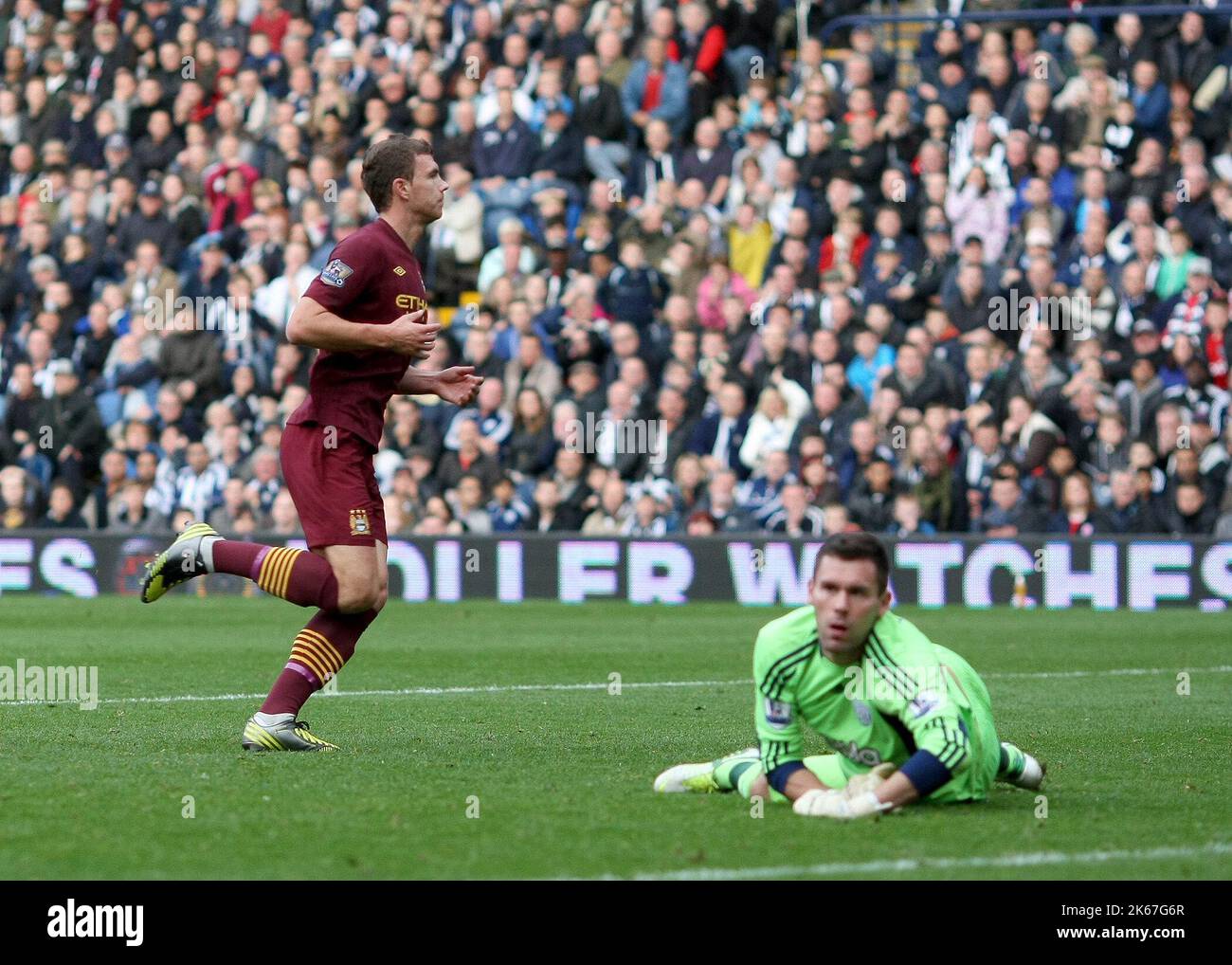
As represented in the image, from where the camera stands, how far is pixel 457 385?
27.0 ft

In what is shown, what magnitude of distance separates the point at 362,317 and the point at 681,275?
1225 cm

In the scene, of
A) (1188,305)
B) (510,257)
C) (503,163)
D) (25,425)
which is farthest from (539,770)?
(25,425)

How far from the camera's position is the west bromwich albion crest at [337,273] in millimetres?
7941

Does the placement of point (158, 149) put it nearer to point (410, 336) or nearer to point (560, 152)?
point (560, 152)

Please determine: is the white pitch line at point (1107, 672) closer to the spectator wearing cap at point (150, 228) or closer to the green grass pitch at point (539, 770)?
the green grass pitch at point (539, 770)

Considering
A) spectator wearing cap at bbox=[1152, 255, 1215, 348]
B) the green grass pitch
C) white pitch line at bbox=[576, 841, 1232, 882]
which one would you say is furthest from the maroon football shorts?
spectator wearing cap at bbox=[1152, 255, 1215, 348]

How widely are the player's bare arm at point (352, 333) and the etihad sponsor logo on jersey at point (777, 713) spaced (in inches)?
81.6

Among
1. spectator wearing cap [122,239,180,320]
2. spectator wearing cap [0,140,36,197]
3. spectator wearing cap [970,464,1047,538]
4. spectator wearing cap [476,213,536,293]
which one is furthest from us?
spectator wearing cap [0,140,36,197]

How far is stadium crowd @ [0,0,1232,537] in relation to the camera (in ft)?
59.6

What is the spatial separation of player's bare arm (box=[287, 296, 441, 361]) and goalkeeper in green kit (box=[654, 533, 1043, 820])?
1994 mm

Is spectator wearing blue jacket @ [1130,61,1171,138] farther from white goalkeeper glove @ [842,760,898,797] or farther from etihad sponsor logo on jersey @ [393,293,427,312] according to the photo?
white goalkeeper glove @ [842,760,898,797]

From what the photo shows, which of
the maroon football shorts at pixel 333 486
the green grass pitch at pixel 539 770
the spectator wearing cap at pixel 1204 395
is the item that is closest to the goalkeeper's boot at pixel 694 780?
the green grass pitch at pixel 539 770

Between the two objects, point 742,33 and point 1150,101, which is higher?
point 742,33

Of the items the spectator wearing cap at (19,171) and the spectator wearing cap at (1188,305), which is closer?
the spectator wearing cap at (1188,305)
